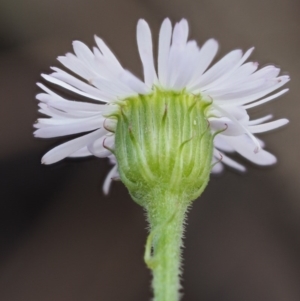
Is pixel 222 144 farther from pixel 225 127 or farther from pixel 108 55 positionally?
pixel 108 55

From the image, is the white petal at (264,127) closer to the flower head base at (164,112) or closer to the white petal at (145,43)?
the flower head base at (164,112)

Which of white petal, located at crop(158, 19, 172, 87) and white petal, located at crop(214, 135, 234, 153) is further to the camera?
white petal, located at crop(214, 135, 234, 153)

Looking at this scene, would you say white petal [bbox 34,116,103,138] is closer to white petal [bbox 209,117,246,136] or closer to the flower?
the flower

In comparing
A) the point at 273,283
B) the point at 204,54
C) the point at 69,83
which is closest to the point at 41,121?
the point at 69,83

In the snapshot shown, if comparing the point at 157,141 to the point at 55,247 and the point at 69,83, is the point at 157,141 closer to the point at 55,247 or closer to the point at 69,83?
the point at 69,83

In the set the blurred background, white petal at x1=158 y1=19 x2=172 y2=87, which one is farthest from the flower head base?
the blurred background

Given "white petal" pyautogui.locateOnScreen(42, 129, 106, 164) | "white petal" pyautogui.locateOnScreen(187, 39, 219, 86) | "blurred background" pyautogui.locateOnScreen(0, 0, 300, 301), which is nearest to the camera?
"white petal" pyautogui.locateOnScreen(187, 39, 219, 86)
